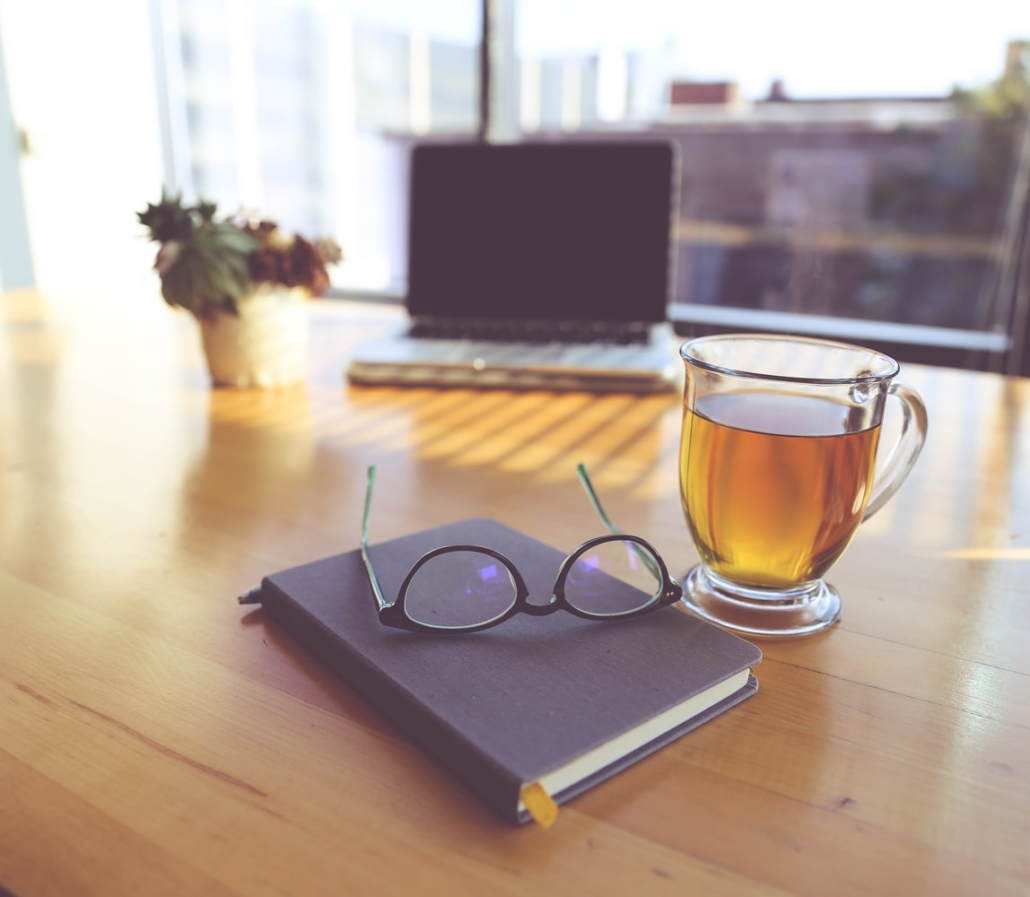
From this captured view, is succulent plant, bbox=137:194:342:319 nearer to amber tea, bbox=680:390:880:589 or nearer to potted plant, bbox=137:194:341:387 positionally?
potted plant, bbox=137:194:341:387

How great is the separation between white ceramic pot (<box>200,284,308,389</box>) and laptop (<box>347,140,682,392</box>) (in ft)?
0.45

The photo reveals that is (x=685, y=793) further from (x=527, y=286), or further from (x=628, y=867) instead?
(x=527, y=286)

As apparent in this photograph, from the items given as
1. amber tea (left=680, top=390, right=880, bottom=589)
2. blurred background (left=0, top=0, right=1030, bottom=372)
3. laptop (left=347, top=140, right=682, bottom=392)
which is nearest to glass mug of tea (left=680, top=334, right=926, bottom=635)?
amber tea (left=680, top=390, right=880, bottom=589)

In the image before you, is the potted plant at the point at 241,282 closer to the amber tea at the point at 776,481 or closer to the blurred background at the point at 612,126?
the blurred background at the point at 612,126

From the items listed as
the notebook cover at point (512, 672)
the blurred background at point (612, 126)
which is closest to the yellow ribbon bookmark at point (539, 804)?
the notebook cover at point (512, 672)

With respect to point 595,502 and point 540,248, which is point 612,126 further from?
point 595,502

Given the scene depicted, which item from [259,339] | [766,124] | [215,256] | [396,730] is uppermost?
[766,124]

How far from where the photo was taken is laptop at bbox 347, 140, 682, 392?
127 centimetres

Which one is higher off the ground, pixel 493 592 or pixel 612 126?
pixel 612 126

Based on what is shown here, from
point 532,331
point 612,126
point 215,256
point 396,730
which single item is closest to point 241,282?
point 215,256

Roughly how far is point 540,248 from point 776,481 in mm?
874

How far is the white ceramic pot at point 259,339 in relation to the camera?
1.08 meters

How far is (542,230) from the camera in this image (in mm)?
1310

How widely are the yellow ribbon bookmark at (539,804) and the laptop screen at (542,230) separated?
3.30ft
